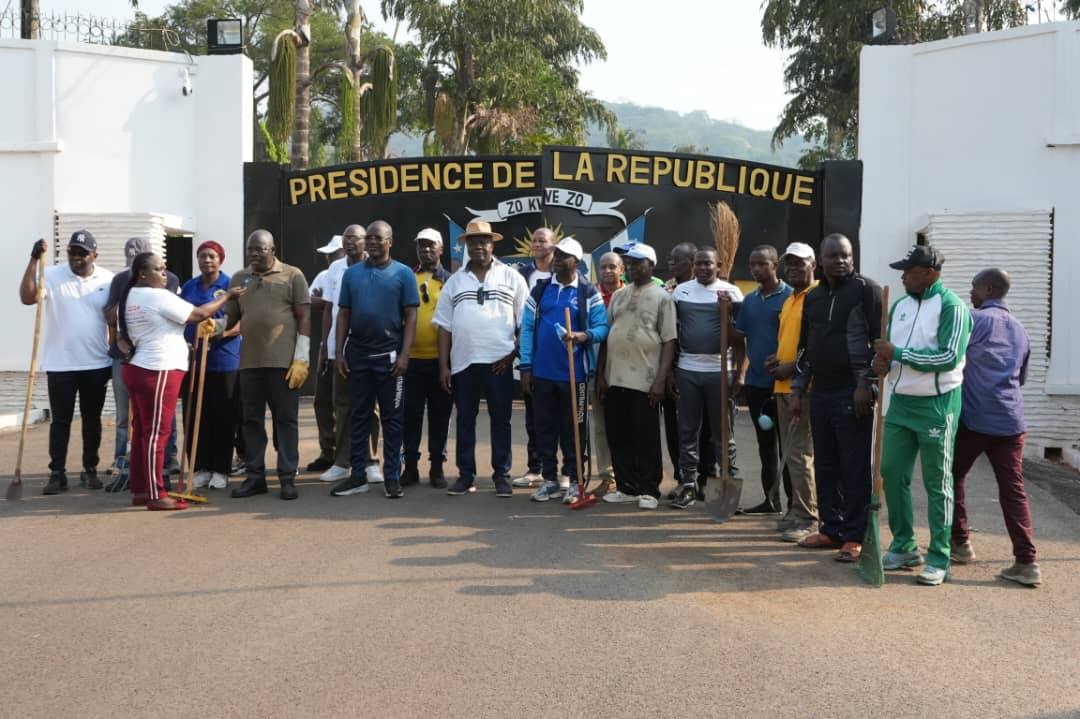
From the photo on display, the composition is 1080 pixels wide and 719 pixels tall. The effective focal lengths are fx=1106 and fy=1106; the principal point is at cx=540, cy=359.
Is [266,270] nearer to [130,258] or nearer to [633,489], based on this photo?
[130,258]

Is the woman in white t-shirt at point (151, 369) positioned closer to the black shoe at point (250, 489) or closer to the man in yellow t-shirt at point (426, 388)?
the black shoe at point (250, 489)

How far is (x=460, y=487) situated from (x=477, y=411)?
59 centimetres

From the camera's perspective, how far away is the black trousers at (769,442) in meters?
7.62

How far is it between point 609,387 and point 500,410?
88 centimetres

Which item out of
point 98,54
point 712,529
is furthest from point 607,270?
point 98,54

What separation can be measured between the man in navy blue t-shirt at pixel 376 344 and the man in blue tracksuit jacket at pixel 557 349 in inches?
36.4

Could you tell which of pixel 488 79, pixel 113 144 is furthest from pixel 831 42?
pixel 113 144

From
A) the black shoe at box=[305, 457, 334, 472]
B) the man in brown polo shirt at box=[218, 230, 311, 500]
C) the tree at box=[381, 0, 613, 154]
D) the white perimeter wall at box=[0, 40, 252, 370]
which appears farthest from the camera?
the tree at box=[381, 0, 613, 154]

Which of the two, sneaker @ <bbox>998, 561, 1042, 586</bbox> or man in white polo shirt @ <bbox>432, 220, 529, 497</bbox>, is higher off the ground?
man in white polo shirt @ <bbox>432, 220, 529, 497</bbox>

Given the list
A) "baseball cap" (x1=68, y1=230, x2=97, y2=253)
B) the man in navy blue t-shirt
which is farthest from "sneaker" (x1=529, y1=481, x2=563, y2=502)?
"baseball cap" (x1=68, y1=230, x2=97, y2=253)

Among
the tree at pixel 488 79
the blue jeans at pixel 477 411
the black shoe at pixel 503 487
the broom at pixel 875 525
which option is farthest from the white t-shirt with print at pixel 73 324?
the tree at pixel 488 79

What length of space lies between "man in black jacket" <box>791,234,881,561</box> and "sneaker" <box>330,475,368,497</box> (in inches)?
133

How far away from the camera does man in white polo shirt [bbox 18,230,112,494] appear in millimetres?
8297

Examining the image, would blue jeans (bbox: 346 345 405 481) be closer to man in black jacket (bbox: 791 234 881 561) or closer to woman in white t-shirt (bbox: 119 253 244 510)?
woman in white t-shirt (bbox: 119 253 244 510)
